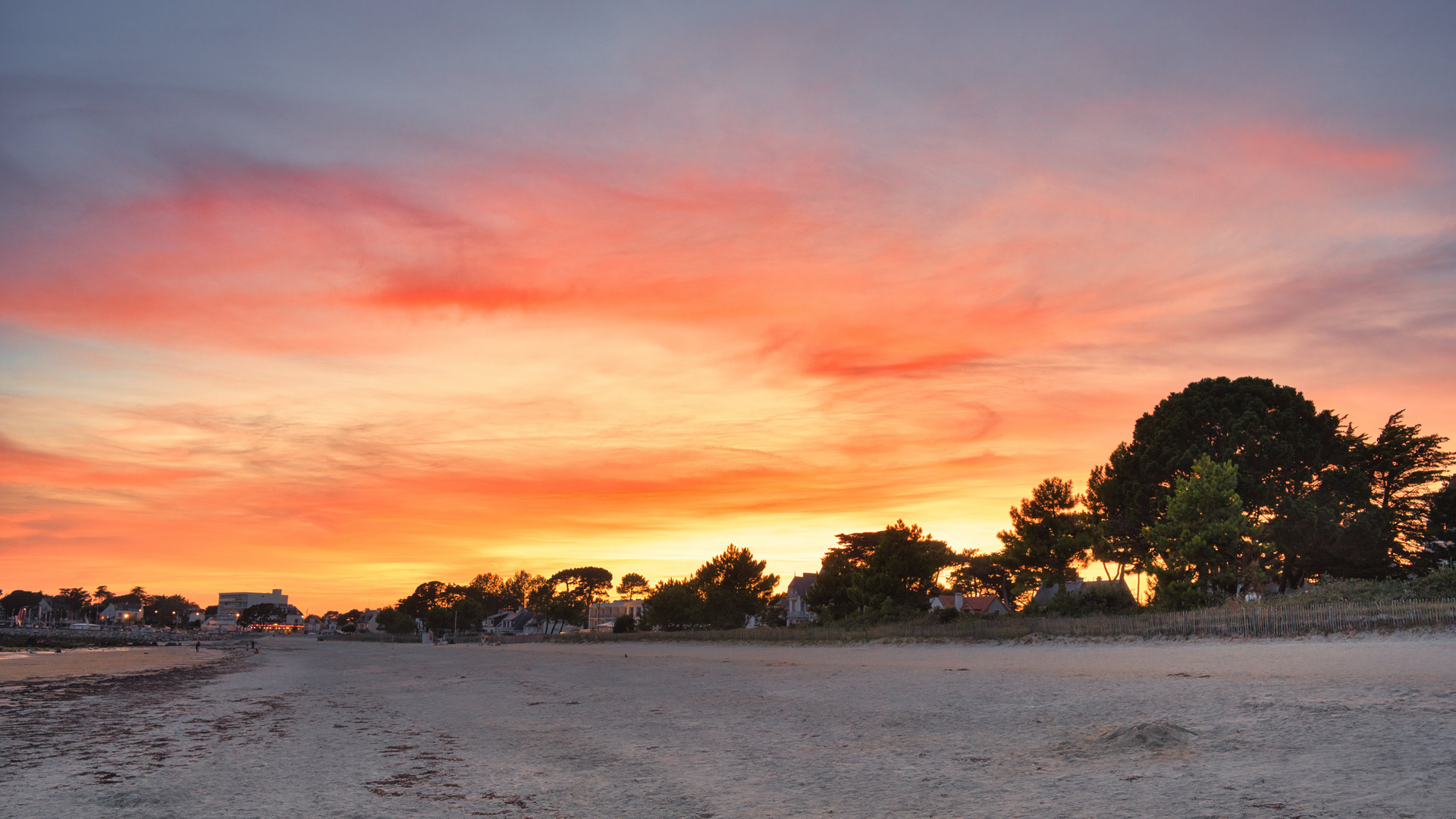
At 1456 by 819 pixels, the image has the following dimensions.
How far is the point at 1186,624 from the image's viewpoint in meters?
36.8

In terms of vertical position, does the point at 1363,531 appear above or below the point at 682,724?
above

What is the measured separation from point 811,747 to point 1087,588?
152 feet

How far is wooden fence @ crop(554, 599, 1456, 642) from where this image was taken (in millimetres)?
30484

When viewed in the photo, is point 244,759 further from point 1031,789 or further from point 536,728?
point 1031,789

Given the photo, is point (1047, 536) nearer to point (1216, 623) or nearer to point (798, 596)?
point (1216, 623)

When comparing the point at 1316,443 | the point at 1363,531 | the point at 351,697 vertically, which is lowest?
the point at 351,697

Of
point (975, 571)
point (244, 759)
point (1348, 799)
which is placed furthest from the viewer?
point (975, 571)

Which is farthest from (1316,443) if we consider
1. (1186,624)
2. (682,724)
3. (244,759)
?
(244,759)

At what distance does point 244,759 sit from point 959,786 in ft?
41.0

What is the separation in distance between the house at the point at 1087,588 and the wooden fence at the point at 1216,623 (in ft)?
22.9

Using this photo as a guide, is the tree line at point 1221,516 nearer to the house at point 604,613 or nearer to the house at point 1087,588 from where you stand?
the house at point 1087,588

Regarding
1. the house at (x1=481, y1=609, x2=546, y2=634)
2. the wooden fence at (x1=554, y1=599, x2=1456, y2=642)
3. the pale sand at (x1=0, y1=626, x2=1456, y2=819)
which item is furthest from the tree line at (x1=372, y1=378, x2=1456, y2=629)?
the house at (x1=481, y1=609, x2=546, y2=634)

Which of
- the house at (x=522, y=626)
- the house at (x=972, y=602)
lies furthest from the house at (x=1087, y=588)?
the house at (x=522, y=626)

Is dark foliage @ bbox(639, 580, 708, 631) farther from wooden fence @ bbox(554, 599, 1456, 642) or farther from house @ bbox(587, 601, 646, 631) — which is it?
house @ bbox(587, 601, 646, 631)
